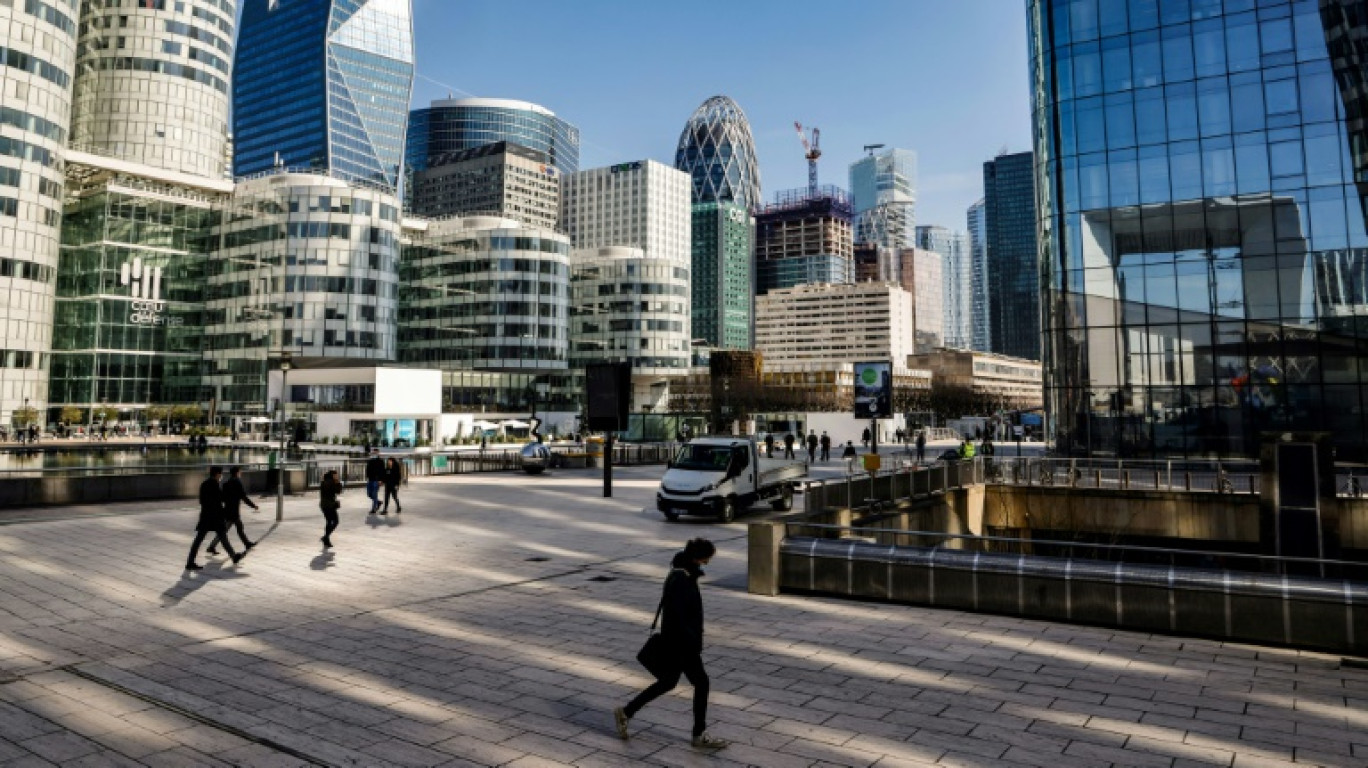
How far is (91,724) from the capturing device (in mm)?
6824

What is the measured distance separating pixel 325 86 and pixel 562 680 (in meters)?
200

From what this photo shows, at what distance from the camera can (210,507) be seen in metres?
13.9

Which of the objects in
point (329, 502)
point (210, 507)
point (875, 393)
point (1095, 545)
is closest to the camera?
point (1095, 545)

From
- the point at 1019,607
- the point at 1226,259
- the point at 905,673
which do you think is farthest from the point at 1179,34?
the point at 905,673

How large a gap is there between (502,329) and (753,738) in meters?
100

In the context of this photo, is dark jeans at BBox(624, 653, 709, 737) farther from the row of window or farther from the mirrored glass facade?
the row of window

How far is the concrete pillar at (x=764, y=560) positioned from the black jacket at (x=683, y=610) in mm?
6394

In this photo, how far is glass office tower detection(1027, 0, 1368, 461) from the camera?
34438 mm

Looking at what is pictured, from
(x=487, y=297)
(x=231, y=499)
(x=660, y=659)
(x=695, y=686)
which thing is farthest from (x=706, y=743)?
(x=487, y=297)

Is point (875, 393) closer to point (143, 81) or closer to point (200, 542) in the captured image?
point (200, 542)

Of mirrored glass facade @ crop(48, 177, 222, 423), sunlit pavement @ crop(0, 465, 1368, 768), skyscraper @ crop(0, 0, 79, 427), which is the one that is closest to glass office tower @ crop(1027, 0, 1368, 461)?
sunlit pavement @ crop(0, 465, 1368, 768)

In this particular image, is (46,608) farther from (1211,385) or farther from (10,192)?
(10,192)

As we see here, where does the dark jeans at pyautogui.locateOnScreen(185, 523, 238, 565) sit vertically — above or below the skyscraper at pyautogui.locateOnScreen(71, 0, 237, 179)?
below

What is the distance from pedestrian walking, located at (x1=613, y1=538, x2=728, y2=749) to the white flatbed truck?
14.4 meters
